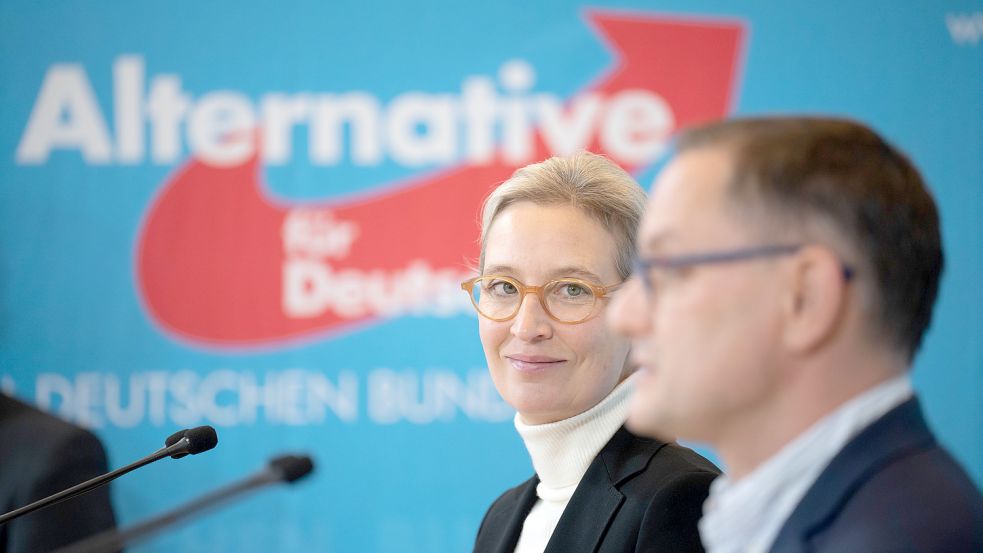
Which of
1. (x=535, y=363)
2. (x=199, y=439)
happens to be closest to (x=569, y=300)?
(x=535, y=363)

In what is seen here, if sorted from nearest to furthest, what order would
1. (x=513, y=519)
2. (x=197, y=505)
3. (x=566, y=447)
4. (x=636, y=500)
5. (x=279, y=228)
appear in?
(x=197, y=505) < (x=636, y=500) < (x=566, y=447) < (x=513, y=519) < (x=279, y=228)

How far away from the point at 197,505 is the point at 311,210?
3007 mm

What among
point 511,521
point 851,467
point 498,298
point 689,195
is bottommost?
point 511,521

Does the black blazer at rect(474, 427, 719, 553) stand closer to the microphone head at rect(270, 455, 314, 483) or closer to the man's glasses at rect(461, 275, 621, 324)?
the man's glasses at rect(461, 275, 621, 324)

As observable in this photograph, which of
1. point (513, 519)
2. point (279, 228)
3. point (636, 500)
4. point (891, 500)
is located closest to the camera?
point (891, 500)

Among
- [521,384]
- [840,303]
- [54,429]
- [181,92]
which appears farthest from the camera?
[181,92]

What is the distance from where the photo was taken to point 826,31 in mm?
4367

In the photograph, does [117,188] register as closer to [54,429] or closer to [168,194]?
A: [168,194]

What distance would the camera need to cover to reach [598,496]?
1.85m

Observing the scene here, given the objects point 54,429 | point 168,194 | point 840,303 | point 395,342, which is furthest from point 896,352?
point 168,194

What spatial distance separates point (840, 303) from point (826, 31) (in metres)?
3.63

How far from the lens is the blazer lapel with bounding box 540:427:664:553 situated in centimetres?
180

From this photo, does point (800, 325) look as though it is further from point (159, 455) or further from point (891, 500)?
point (159, 455)

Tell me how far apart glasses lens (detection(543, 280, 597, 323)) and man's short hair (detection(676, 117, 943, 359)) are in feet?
2.83
